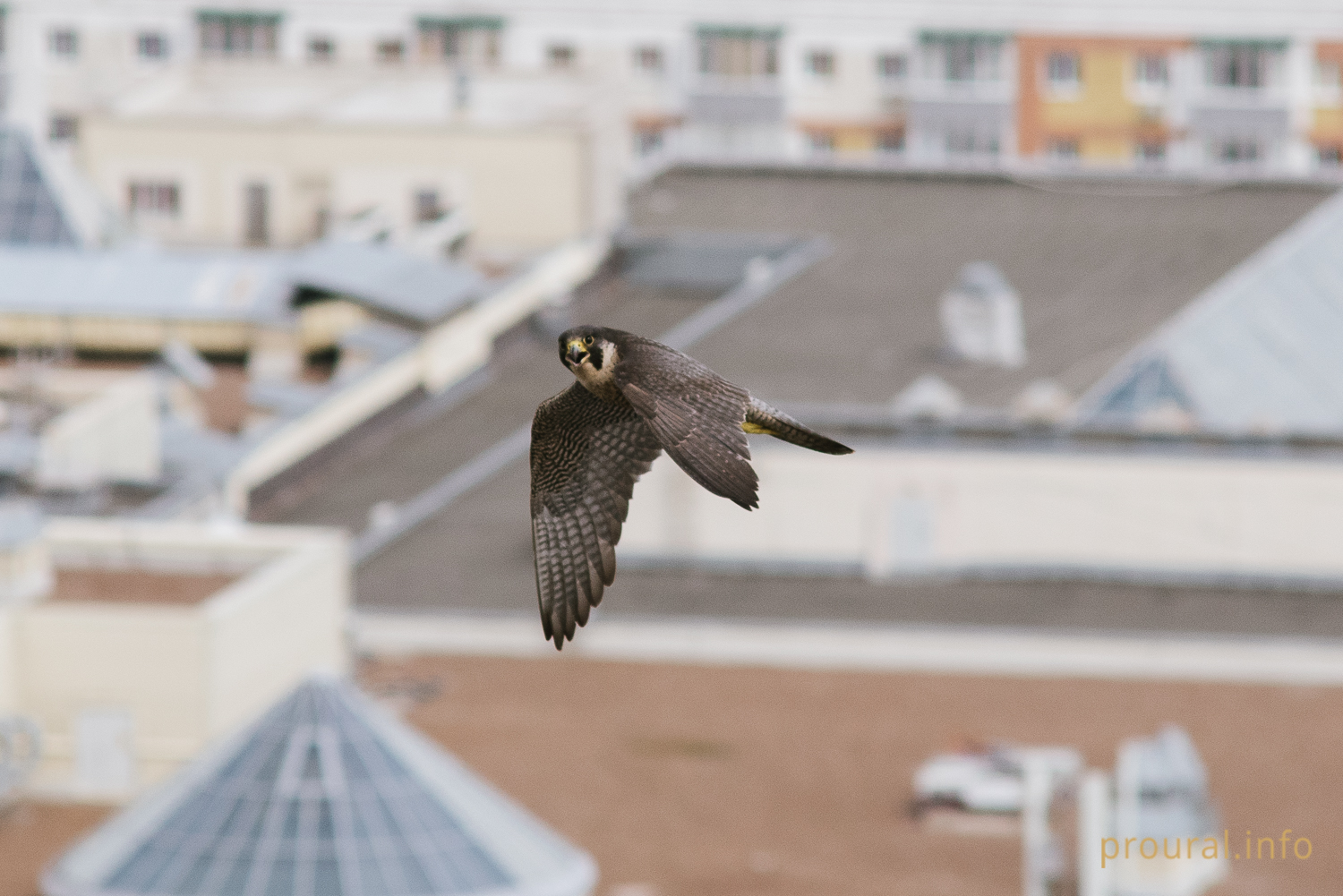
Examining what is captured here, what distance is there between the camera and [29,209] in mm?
140125

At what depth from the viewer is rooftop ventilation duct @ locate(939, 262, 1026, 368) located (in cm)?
11050

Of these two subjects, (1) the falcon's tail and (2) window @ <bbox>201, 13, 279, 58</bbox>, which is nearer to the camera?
(1) the falcon's tail

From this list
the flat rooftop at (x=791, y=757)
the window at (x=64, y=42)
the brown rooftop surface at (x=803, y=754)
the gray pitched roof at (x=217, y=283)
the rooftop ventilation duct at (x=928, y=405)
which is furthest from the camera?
the window at (x=64, y=42)

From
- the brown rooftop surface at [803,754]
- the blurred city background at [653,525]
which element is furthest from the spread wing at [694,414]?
the brown rooftop surface at [803,754]

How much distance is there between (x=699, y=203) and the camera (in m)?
137

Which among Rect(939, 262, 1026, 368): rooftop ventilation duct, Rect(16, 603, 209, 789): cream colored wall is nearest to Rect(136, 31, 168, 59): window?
Rect(939, 262, 1026, 368): rooftop ventilation duct

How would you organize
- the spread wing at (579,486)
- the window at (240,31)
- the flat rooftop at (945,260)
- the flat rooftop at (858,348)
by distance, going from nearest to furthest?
the spread wing at (579,486) < the flat rooftop at (858,348) < the flat rooftop at (945,260) < the window at (240,31)

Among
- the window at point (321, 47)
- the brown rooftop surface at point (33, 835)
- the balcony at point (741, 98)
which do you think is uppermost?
the window at point (321, 47)

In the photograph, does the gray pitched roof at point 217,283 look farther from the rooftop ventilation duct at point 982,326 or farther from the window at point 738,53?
the window at point 738,53

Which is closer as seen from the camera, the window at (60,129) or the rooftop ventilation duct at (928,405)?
the rooftop ventilation duct at (928,405)

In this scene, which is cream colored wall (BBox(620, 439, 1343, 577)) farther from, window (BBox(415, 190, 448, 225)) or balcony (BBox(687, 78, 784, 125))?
balcony (BBox(687, 78, 784, 125))

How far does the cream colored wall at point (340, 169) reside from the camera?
148 m

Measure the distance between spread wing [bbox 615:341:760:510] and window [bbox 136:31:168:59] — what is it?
175484mm

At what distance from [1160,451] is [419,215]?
219 feet
